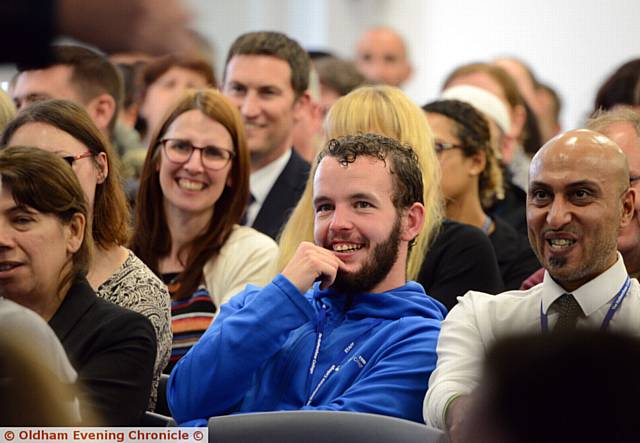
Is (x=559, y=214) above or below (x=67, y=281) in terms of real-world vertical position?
above

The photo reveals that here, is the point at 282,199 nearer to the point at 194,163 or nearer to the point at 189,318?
the point at 194,163

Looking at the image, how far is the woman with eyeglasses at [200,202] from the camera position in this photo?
3348mm

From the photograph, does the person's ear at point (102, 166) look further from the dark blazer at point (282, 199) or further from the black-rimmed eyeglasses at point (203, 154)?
the dark blazer at point (282, 199)

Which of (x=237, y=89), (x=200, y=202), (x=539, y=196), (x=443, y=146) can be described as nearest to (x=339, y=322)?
(x=539, y=196)

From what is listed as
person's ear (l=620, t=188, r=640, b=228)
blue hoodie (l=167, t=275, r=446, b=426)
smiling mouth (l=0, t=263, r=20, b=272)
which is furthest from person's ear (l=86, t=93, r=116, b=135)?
person's ear (l=620, t=188, r=640, b=228)

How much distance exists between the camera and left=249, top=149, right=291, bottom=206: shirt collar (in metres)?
4.04

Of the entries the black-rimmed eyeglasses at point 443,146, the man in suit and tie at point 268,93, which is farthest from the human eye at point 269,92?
the black-rimmed eyeglasses at point 443,146

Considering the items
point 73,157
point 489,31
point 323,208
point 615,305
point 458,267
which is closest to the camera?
point 615,305

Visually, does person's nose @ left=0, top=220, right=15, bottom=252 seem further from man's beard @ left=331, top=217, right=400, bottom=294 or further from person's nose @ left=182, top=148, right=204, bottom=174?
person's nose @ left=182, top=148, right=204, bottom=174

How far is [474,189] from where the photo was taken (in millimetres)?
3756

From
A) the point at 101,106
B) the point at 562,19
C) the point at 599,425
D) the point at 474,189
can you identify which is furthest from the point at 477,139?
the point at 562,19

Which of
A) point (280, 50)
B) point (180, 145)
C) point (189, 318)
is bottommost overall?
point (189, 318)

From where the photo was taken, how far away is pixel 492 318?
2.37 metres

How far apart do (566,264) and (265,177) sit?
75.0 inches
